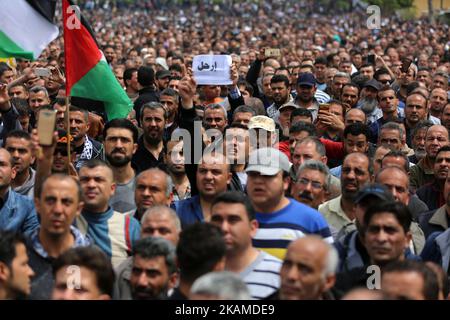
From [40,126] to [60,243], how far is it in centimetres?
67

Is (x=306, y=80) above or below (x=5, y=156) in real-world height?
above

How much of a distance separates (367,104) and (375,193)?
244 inches

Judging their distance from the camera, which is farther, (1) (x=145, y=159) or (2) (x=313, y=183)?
(1) (x=145, y=159)

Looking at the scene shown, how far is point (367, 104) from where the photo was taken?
12.7m

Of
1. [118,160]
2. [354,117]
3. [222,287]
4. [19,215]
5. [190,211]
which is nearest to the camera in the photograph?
[222,287]

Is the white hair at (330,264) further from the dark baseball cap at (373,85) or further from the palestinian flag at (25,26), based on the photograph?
the dark baseball cap at (373,85)

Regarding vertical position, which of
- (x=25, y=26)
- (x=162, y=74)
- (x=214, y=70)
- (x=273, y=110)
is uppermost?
(x=162, y=74)

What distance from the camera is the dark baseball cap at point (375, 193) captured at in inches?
259

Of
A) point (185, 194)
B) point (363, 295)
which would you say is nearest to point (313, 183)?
point (185, 194)

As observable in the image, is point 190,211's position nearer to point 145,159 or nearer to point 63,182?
point 63,182

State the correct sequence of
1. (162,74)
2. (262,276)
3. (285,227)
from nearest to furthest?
1. (262,276)
2. (285,227)
3. (162,74)

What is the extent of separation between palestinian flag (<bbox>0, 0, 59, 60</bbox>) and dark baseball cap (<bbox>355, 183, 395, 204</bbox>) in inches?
126

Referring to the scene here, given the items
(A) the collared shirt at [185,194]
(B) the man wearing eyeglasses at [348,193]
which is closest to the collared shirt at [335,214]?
(B) the man wearing eyeglasses at [348,193]
